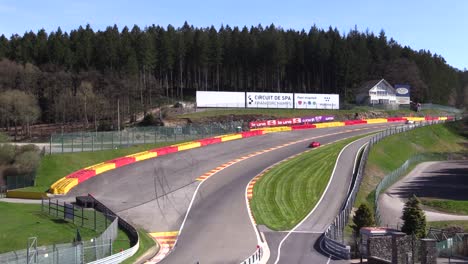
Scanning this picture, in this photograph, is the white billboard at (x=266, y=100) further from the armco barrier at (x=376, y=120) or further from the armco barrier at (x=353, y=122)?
the armco barrier at (x=376, y=120)

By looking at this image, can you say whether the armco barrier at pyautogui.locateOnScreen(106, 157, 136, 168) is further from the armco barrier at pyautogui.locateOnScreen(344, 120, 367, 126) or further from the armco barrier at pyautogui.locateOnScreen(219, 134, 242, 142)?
the armco barrier at pyautogui.locateOnScreen(344, 120, 367, 126)

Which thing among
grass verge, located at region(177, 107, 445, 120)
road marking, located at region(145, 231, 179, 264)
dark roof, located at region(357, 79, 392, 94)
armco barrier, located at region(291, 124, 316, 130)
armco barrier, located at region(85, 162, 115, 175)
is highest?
dark roof, located at region(357, 79, 392, 94)

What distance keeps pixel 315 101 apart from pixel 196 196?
2938 inches

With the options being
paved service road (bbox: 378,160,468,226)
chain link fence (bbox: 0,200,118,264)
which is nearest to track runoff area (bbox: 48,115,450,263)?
chain link fence (bbox: 0,200,118,264)

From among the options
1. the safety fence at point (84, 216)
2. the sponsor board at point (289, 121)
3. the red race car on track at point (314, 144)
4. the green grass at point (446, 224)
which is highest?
the sponsor board at point (289, 121)

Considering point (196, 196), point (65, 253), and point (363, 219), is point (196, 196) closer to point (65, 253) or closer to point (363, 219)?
Answer: point (363, 219)

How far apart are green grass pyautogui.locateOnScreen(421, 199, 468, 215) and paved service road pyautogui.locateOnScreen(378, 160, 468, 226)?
5.35 ft

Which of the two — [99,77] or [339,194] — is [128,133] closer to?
[339,194]

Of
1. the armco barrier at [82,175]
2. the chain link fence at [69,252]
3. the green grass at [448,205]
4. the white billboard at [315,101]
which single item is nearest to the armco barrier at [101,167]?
the armco barrier at [82,175]

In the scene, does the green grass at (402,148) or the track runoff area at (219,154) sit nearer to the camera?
the track runoff area at (219,154)

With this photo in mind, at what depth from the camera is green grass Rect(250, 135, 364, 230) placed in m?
45.4

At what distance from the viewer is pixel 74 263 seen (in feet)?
90.6

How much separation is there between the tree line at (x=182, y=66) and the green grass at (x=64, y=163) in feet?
172

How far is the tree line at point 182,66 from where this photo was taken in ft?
416
